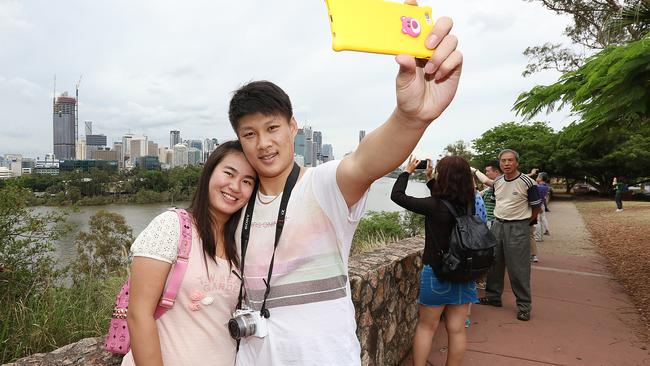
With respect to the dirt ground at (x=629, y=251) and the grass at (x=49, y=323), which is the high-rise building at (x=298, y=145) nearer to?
the grass at (x=49, y=323)

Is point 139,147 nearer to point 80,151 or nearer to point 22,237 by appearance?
point 80,151

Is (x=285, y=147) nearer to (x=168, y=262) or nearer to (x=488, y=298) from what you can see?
(x=168, y=262)

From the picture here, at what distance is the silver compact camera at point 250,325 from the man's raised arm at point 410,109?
476mm

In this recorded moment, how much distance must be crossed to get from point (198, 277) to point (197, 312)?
11cm

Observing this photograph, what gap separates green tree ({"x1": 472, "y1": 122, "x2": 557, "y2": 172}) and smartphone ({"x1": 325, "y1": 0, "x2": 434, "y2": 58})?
93.7 feet

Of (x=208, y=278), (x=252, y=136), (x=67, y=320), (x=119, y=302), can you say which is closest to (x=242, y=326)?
(x=208, y=278)

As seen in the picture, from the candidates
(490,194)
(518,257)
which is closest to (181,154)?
(490,194)

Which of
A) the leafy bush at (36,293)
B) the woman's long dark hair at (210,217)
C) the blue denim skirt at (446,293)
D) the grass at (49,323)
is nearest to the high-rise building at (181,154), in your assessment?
the leafy bush at (36,293)

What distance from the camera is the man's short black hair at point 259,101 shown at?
1230 mm

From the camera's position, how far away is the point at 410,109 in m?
0.92

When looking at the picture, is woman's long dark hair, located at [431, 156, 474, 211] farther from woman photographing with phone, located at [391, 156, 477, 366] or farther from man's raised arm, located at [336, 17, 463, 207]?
man's raised arm, located at [336, 17, 463, 207]

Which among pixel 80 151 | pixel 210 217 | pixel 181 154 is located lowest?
pixel 210 217

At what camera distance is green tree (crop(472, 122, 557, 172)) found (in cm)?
2809

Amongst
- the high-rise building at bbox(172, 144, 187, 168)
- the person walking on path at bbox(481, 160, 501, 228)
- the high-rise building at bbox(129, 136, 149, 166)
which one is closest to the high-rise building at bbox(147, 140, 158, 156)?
the high-rise building at bbox(129, 136, 149, 166)
